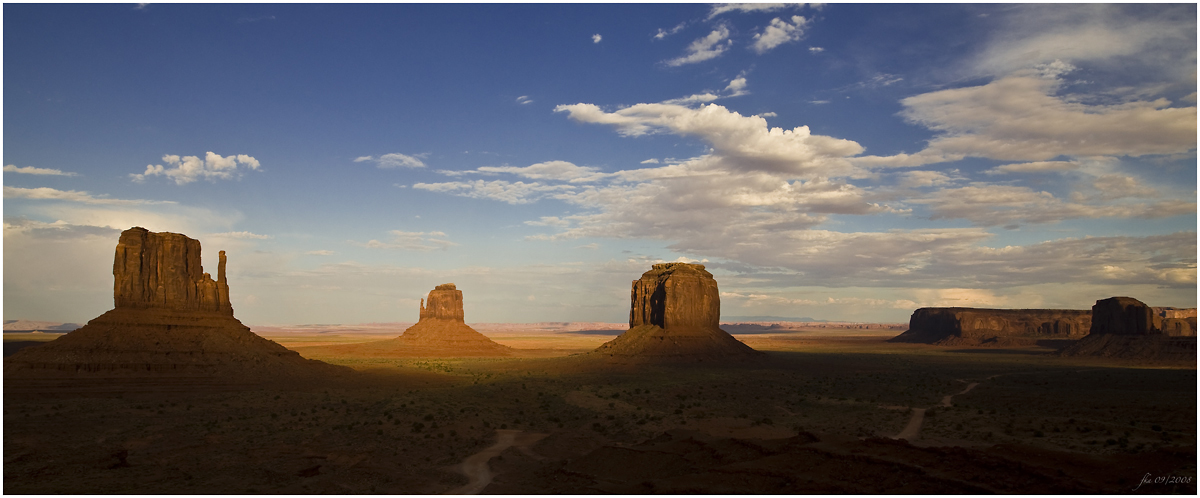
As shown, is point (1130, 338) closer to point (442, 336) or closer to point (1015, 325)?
point (1015, 325)

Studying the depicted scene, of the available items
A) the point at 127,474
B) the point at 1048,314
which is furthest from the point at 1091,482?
the point at 1048,314

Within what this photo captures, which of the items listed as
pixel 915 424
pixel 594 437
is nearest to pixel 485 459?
pixel 594 437

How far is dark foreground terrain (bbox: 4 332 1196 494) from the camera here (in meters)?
26.4

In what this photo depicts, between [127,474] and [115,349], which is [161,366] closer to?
[115,349]

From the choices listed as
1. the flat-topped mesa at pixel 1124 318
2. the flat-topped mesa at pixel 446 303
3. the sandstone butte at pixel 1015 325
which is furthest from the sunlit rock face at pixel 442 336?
the sandstone butte at pixel 1015 325

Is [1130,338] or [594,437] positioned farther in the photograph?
[1130,338]

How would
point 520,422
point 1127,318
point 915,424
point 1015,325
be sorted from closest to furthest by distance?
point 915,424 < point 520,422 < point 1127,318 < point 1015,325

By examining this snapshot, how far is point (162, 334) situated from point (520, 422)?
35614 millimetres

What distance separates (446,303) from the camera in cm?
14512

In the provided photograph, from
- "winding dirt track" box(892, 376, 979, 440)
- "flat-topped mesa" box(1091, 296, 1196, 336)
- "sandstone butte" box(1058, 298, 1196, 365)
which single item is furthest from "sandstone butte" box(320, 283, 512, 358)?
"flat-topped mesa" box(1091, 296, 1196, 336)

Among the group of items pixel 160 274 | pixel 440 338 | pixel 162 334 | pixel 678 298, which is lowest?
pixel 440 338

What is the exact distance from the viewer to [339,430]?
3975 cm

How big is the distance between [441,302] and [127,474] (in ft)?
383

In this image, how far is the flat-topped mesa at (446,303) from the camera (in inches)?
5719
